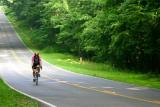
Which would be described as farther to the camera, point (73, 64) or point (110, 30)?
point (73, 64)

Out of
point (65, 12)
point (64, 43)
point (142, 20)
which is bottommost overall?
point (64, 43)

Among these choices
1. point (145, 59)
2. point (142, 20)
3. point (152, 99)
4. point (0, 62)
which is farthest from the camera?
point (0, 62)

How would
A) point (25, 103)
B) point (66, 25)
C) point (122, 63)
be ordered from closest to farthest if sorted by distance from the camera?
point (25, 103), point (122, 63), point (66, 25)

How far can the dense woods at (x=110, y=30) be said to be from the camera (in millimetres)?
37875

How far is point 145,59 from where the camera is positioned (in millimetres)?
44812

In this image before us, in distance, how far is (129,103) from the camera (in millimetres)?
17531

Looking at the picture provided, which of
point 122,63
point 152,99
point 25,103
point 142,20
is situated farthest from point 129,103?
point 122,63

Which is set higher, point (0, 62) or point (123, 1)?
point (123, 1)

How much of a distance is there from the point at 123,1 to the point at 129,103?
2513cm

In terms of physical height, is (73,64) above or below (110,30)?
below

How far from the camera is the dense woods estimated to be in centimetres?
3788

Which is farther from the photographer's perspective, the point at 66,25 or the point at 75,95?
the point at 66,25

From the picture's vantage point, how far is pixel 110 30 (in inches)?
1736

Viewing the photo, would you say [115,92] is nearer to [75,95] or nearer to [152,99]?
[75,95]
